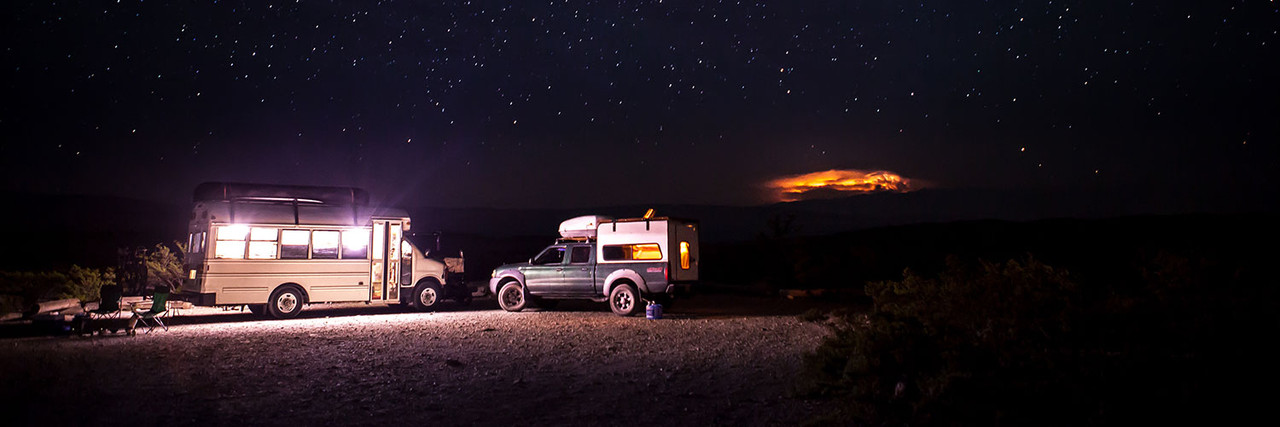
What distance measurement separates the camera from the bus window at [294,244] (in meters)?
15.8

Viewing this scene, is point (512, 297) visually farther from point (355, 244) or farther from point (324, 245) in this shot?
point (324, 245)

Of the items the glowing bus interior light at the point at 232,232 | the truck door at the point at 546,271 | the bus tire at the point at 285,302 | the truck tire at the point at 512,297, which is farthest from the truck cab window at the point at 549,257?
the glowing bus interior light at the point at 232,232

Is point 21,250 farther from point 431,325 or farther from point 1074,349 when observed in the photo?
point 1074,349

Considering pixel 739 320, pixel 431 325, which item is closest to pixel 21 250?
pixel 431 325

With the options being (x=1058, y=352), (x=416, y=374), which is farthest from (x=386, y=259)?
(x=1058, y=352)

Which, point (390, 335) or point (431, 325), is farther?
point (431, 325)

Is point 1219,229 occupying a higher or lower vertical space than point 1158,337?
higher

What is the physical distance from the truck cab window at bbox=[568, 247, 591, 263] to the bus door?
12.9 ft

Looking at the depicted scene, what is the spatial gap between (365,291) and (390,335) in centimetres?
466

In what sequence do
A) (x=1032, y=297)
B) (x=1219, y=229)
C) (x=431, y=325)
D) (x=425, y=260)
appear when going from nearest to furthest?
1. (x=1032, y=297)
2. (x=431, y=325)
3. (x=425, y=260)
4. (x=1219, y=229)

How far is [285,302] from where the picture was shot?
1590 centimetres

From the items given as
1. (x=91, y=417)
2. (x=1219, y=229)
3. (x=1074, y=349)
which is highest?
(x=1219, y=229)

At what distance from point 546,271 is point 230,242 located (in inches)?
259

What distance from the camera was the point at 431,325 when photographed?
14320 mm
